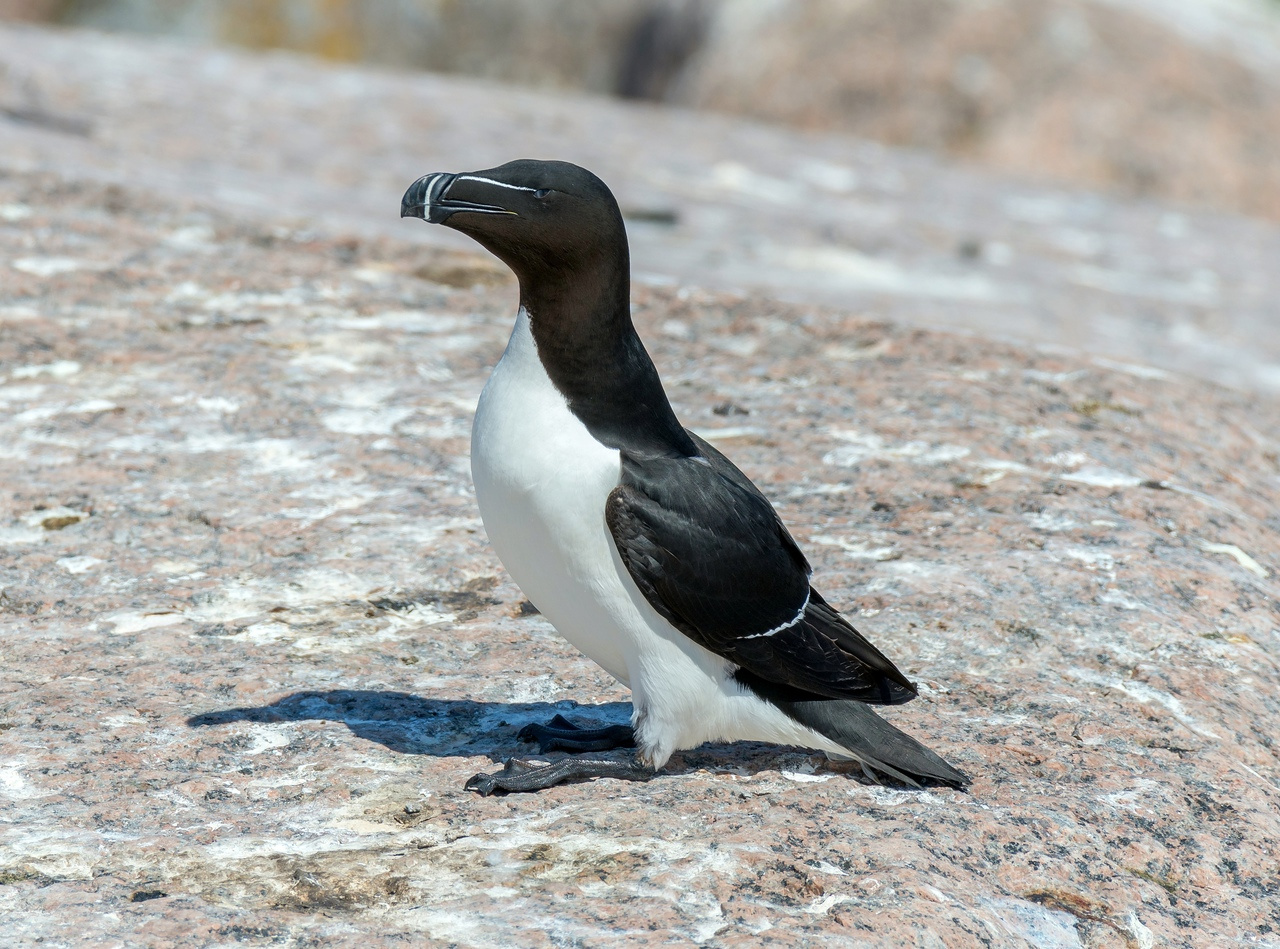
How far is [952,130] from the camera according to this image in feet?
39.7

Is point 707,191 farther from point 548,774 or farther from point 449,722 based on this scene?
point 548,774

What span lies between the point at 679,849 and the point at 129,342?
11.6 feet

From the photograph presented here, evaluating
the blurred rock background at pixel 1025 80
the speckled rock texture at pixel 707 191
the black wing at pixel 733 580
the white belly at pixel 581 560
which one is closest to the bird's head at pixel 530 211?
the white belly at pixel 581 560

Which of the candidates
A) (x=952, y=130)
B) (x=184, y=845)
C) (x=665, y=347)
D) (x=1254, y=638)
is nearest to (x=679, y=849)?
(x=184, y=845)

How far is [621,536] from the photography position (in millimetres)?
3164

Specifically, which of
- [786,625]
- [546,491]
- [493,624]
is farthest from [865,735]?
[493,624]

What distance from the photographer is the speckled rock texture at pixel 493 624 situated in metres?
2.80

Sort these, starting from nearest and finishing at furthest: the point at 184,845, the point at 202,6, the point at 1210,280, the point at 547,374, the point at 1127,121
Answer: the point at 184,845 → the point at 547,374 → the point at 1210,280 → the point at 1127,121 → the point at 202,6

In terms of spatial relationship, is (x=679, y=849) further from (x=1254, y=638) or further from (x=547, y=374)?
(x=1254, y=638)

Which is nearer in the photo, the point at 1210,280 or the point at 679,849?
the point at 679,849

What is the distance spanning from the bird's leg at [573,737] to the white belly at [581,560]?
162 millimetres

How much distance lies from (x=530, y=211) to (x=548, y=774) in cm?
124

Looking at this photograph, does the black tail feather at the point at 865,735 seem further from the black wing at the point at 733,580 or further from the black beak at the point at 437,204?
the black beak at the point at 437,204

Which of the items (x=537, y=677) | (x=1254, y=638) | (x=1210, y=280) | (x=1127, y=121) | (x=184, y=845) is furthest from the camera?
(x=1127, y=121)
